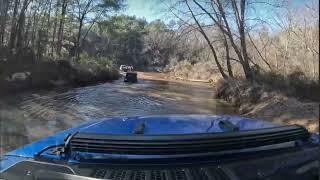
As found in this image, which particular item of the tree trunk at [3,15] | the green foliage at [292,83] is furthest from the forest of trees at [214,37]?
the tree trunk at [3,15]

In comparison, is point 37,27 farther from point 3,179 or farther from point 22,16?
point 3,179

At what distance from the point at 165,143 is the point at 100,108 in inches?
286

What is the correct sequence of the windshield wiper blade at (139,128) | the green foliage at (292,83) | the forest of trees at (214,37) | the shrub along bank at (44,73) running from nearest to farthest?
the windshield wiper blade at (139,128)
the forest of trees at (214,37)
the green foliage at (292,83)
the shrub along bank at (44,73)

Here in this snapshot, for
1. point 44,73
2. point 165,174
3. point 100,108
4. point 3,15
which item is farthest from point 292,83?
point 3,15

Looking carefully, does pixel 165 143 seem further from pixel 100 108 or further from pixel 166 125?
pixel 100 108

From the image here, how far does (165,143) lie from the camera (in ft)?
6.02

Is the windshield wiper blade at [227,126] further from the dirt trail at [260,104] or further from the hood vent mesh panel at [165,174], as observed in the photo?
the dirt trail at [260,104]

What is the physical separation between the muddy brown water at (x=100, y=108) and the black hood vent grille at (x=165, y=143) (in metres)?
2.61

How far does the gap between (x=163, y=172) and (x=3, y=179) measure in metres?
0.68

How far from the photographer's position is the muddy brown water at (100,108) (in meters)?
6.49

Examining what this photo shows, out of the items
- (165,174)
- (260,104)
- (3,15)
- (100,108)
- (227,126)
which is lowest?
(100,108)

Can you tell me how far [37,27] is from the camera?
22.5 m

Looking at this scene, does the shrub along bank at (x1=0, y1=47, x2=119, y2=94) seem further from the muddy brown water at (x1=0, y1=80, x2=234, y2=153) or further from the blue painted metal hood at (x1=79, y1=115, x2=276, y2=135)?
the blue painted metal hood at (x1=79, y1=115, x2=276, y2=135)

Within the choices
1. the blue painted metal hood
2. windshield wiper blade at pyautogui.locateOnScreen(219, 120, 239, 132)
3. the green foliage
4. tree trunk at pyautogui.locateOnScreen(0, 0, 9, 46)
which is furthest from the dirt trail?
tree trunk at pyautogui.locateOnScreen(0, 0, 9, 46)
